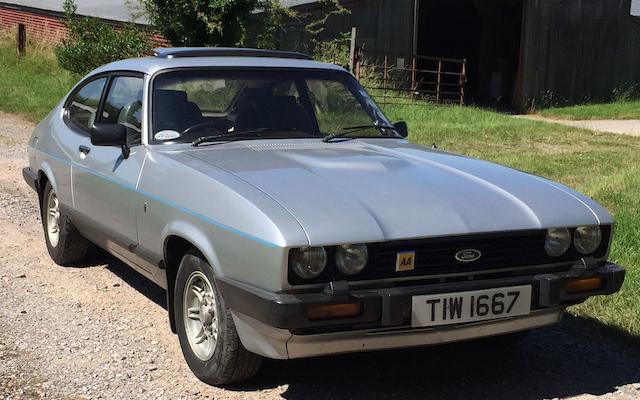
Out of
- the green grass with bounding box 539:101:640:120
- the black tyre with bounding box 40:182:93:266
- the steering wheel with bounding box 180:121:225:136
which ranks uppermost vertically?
the steering wheel with bounding box 180:121:225:136

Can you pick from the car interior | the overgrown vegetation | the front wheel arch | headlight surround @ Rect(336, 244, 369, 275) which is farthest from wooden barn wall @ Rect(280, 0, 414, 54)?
headlight surround @ Rect(336, 244, 369, 275)

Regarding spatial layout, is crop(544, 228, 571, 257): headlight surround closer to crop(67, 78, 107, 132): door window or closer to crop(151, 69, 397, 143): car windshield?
crop(151, 69, 397, 143): car windshield

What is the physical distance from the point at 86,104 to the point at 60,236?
3.10ft

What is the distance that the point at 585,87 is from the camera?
23.0 meters

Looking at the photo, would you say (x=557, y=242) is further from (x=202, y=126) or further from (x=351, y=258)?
(x=202, y=126)

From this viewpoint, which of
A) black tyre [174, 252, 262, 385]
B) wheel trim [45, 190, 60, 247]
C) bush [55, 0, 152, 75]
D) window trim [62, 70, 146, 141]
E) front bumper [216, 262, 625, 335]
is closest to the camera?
front bumper [216, 262, 625, 335]

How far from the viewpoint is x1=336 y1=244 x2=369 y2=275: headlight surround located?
10.8 feet

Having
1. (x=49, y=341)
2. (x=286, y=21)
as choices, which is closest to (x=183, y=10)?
(x=286, y=21)

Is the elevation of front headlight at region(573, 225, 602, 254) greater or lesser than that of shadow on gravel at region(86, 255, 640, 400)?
greater

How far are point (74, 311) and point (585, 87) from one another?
20563 mm

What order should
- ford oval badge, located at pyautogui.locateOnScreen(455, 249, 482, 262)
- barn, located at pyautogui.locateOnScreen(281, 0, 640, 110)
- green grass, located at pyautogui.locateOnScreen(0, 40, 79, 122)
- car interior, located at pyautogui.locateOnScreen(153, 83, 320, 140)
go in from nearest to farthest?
ford oval badge, located at pyautogui.locateOnScreen(455, 249, 482, 262)
car interior, located at pyautogui.locateOnScreen(153, 83, 320, 140)
green grass, located at pyautogui.locateOnScreen(0, 40, 79, 122)
barn, located at pyautogui.locateOnScreen(281, 0, 640, 110)

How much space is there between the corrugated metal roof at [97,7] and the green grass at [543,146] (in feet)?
5.82

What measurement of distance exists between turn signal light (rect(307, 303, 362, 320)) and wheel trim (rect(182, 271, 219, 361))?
654mm

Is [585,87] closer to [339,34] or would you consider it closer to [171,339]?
[339,34]
